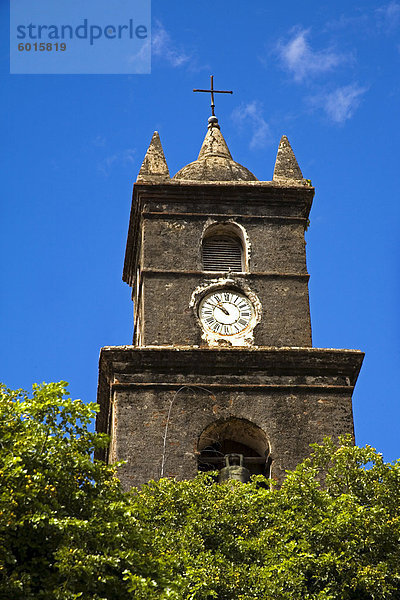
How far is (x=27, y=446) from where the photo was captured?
902 inches

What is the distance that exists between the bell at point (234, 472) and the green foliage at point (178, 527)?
1709 mm

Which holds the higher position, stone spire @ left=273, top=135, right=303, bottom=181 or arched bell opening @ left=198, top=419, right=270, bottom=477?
stone spire @ left=273, top=135, right=303, bottom=181

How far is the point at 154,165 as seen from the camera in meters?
37.0

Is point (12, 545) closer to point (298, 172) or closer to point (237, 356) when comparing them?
point (237, 356)

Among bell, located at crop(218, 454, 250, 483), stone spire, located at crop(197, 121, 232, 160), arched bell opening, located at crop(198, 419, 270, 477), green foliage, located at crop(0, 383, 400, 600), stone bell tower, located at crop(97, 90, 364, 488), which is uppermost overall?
stone spire, located at crop(197, 121, 232, 160)

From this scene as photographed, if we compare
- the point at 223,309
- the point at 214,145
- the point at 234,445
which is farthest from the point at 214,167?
the point at 234,445

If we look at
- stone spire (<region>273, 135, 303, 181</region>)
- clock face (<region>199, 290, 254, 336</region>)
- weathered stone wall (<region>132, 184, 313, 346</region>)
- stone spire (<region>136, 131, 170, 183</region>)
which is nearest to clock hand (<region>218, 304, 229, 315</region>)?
clock face (<region>199, 290, 254, 336</region>)

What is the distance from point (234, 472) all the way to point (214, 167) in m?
9.08

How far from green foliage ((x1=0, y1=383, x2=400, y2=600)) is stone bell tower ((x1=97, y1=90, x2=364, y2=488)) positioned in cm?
215

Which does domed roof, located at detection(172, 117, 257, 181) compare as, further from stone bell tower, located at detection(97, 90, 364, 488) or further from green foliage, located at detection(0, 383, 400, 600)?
green foliage, located at detection(0, 383, 400, 600)

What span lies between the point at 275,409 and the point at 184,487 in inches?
192

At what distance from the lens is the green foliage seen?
2206cm

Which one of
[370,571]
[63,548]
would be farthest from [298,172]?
[63,548]

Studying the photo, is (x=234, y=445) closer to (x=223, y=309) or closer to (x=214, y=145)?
(x=223, y=309)
